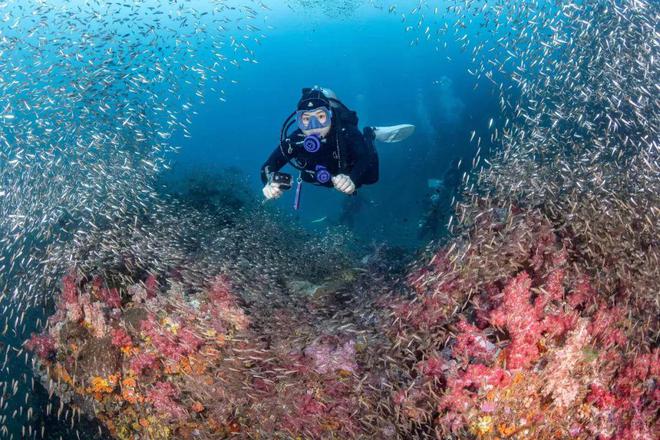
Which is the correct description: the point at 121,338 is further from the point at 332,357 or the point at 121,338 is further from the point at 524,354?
the point at 524,354

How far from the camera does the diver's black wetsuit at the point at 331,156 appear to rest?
6871 mm

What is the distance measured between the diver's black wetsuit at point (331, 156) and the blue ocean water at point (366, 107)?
7.59 meters

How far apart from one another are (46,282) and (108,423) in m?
2.99

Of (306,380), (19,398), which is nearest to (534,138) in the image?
(306,380)

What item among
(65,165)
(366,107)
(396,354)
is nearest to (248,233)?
(65,165)

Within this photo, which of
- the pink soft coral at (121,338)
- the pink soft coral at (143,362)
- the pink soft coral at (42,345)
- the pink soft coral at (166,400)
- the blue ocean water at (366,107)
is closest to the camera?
the pink soft coral at (166,400)

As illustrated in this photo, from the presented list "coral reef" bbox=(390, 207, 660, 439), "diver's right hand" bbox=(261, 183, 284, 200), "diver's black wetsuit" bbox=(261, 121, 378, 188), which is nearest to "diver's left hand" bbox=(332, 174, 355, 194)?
"diver's right hand" bbox=(261, 183, 284, 200)

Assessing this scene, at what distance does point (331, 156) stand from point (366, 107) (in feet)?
119

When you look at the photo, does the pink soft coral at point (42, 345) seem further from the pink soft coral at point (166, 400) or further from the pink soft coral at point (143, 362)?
the pink soft coral at point (166, 400)

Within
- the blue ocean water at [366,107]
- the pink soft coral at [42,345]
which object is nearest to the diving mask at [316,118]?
the pink soft coral at [42,345]

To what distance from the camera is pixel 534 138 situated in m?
6.54

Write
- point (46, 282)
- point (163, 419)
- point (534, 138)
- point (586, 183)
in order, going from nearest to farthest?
point (586, 183) → point (163, 419) → point (534, 138) → point (46, 282)

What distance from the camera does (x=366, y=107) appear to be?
41.2m

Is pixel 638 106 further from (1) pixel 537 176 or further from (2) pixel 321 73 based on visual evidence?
(2) pixel 321 73
